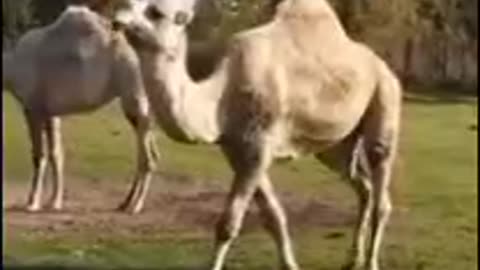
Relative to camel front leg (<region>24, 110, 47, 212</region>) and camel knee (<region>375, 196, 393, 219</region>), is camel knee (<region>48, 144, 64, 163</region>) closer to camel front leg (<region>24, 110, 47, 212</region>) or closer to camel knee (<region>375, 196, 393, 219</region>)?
camel front leg (<region>24, 110, 47, 212</region>)

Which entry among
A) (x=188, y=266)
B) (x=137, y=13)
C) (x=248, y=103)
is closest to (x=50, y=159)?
(x=188, y=266)

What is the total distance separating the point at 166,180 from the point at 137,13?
391 inches

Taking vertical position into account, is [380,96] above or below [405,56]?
above

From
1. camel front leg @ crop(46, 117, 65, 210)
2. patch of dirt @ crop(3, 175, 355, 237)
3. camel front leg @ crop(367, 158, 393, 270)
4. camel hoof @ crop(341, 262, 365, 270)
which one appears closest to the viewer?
camel front leg @ crop(367, 158, 393, 270)

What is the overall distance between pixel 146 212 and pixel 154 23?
6.88 metres

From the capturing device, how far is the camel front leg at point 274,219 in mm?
10547

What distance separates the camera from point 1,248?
12.6 metres

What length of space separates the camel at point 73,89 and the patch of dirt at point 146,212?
32cm

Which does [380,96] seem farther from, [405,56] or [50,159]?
[405,56]

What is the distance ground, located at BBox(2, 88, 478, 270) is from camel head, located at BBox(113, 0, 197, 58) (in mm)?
2935

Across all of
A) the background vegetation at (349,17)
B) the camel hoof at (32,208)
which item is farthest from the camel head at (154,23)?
the camel hoof at (32,208)

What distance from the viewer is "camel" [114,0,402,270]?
9211 millimetres

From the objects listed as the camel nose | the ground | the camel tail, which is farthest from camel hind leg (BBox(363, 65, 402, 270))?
the camel tail

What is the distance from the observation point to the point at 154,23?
908cm
